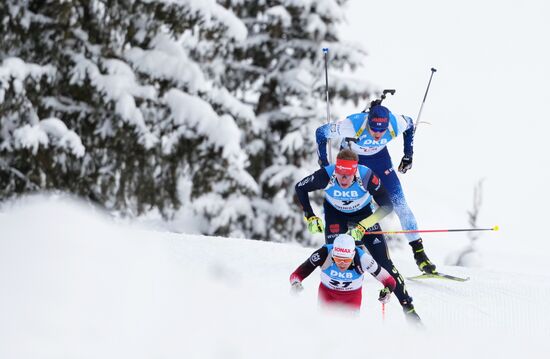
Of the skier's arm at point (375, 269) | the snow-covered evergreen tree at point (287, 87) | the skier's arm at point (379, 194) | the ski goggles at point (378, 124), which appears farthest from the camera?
the snow-covered evergreen tree at point (287, 87)

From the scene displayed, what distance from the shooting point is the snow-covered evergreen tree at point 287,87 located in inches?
633

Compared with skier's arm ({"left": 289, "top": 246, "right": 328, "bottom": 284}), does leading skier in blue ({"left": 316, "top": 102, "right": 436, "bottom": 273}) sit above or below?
above

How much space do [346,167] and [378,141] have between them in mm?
1118

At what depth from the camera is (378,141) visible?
718cm

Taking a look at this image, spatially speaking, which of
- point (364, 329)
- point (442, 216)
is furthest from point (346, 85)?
point (442, 216)

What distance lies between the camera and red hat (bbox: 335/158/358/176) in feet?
20.2

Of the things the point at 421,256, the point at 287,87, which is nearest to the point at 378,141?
the point at 421,256

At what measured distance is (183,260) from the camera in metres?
8.73

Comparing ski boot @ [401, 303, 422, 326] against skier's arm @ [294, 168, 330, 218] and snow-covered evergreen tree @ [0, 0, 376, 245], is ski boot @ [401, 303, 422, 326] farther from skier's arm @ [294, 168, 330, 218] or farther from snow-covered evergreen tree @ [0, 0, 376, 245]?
snow-covered evergreen tree @ [0, 0, 376, 245]

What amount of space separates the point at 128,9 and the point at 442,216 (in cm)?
3425

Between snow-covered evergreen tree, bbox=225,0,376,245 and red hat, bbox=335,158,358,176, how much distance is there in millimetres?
9446

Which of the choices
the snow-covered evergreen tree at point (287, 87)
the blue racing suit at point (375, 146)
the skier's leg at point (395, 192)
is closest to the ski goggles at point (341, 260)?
the blue racing suit at point (375, 146)

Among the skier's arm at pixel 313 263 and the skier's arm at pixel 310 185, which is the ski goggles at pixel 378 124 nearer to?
the skier's arm at pixel 310 185

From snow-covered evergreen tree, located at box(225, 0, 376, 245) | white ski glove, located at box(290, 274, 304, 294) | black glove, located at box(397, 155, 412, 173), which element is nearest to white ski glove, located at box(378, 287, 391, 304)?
white ski glove, located at box(290, 274, 304, 294)
